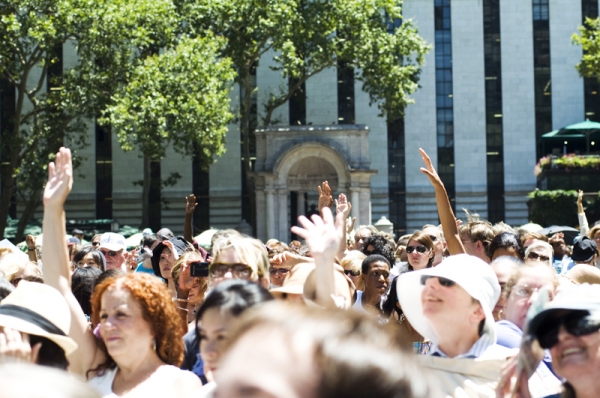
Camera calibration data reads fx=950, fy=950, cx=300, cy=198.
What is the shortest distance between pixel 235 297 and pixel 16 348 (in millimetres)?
1046

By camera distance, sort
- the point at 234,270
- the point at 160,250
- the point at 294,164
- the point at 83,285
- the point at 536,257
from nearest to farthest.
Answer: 1. the point at 234,270
2. the point at 83,285
3. the point at 536,257
4. the point at 160,250
5. the point at 294,164

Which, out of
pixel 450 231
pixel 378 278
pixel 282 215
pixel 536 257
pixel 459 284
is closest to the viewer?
pixel 459 284

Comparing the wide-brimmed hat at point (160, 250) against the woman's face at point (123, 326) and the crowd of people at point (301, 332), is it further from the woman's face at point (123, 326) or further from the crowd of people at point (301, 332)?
the woman's face at point (123, 326)

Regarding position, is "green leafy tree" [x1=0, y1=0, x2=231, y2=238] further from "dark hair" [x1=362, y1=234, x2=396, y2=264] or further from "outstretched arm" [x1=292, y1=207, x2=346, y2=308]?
"outstretched arm" [x1=292, y1=207, x2=346, y2=308]

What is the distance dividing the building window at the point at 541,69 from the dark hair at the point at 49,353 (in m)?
44.4

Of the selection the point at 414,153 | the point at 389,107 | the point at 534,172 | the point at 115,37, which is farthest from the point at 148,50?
the point at 534,172

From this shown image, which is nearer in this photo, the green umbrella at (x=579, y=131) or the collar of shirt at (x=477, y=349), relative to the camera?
the collar of shirt at (x=477, y=349)

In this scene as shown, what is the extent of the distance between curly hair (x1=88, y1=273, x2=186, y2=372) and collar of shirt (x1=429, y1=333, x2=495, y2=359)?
1.33 metres

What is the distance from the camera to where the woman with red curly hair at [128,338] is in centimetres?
467

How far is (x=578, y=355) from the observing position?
3.62 m

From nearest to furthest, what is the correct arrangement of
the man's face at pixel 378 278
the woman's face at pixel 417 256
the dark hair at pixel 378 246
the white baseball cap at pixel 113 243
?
1. the man's face at pixel 378 278
2. the woman's face at pixel 417 256
3. the dark hair at pixel 378 246
4. the white baseball cap at pixel 113 243

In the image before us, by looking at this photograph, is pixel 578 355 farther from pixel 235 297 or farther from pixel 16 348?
pixel 16 348

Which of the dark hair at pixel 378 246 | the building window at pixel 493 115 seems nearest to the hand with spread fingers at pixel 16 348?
the dark hair at pixel 378 246

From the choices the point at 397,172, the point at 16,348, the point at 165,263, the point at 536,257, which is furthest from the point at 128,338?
the point at 397,172
